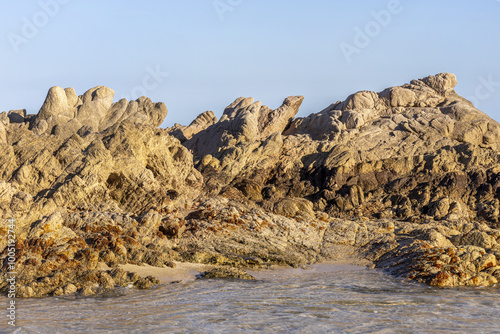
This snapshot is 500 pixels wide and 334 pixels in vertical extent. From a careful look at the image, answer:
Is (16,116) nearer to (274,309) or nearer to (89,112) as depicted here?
(89,112)

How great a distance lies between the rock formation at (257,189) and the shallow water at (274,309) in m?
1.24

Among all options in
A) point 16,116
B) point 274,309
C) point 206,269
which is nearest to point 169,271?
point 206,269

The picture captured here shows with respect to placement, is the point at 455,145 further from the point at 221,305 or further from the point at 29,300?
the point at 29,300

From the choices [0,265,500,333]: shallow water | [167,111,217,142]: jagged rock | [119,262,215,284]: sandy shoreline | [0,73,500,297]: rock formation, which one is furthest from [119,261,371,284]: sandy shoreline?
[167,111,217,142]: jagged rock

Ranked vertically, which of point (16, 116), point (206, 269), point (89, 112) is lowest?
point (206, 269)

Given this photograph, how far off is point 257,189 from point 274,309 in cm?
1554

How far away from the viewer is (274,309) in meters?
12.1

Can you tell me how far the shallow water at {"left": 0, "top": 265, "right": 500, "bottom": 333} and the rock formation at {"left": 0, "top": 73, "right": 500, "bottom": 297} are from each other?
124cm

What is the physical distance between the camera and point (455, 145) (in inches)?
1197

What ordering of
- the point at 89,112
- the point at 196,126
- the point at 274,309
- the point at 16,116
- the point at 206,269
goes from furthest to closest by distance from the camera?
the point at 196,126 < the point at 89,112 < the point at 16,116 < the point at 206,269 < the point at 274,309

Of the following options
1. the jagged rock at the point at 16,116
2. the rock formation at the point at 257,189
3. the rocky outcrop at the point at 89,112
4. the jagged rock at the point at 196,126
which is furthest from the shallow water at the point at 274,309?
the jagged rock at the point at 196,126

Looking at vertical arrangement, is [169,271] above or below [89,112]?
below

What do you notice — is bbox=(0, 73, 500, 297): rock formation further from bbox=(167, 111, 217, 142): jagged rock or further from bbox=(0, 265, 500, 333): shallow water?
bbox=(167, 111, 217, 142): jagged rock

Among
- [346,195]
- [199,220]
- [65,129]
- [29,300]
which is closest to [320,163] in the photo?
[346,195]
